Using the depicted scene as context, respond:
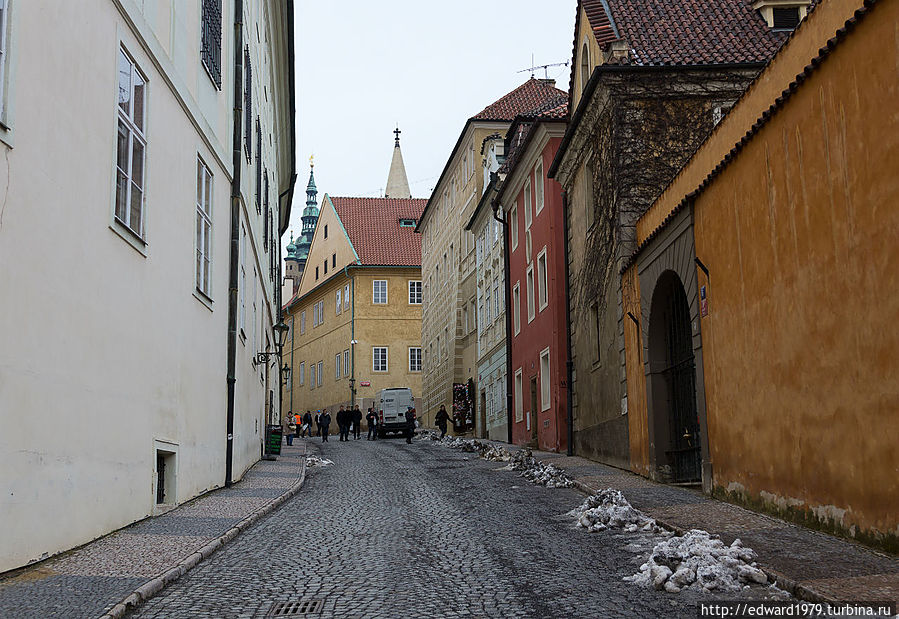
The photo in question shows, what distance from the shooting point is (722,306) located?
12992 mm

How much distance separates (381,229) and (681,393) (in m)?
52.7

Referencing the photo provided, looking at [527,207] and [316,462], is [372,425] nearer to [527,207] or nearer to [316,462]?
[527,207]

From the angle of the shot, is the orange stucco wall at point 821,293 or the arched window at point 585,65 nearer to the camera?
the orange stucco wall at point 821,293

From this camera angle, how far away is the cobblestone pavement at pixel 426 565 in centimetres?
678

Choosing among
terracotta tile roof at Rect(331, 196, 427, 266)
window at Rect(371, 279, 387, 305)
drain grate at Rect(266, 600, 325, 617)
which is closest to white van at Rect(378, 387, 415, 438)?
window at Rect(371, 279, 387, 305)

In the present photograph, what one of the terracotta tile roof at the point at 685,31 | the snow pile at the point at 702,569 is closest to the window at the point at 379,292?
the terracotta tile roof at the point at 685,31

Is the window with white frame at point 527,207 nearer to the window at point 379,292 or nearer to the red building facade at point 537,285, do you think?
the red building facade at point 537,285

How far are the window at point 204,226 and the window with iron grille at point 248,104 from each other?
435cm

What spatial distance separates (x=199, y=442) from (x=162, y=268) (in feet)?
10.6

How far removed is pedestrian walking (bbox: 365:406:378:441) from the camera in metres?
46.6

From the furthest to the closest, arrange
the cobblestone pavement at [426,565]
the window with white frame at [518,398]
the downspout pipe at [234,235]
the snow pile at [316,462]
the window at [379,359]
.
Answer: the window at [379,359] < the window with white frame at [518,398] < the snow pile at [316,462] < the downspout pipe at [234,235] < the cobblestone pavement at [426,565]

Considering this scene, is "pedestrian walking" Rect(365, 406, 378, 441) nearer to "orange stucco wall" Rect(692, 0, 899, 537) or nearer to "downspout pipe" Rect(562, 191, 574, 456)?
"downspout pipe" Rect(562, 191, 574, 456)

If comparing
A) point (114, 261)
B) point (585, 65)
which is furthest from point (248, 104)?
point (114, 261)

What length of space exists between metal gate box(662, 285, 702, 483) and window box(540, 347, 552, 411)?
36.0ft
